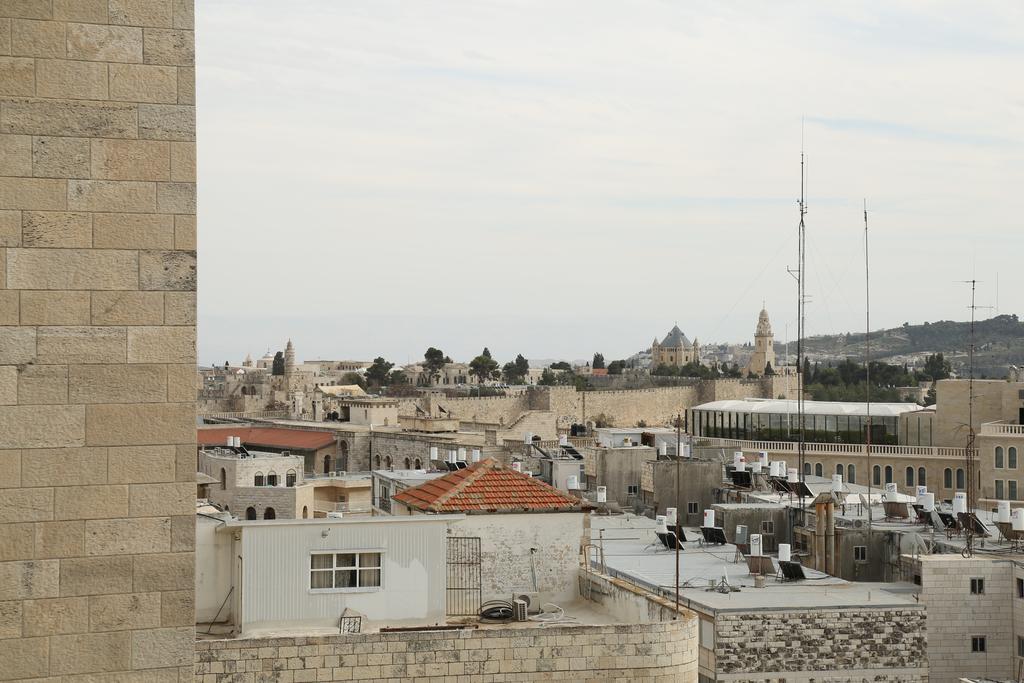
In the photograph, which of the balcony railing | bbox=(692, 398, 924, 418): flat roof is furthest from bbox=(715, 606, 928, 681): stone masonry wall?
bbox=(692, 398, 924, 418): flat roof

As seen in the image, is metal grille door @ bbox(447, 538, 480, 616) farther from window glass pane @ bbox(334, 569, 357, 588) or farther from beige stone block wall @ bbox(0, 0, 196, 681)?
beige stone block wall @ bbox(0, 0, 196, 681)

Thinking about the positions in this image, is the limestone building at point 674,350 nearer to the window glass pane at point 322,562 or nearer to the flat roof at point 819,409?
the flat roof at point 819,409

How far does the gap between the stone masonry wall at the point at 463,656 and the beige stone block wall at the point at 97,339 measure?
14.8 feet

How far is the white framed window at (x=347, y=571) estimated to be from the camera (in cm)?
946

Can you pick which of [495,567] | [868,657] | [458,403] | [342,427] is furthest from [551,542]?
[458,403]

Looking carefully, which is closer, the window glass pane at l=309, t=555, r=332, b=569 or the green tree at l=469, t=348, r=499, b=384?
the window glass pane at l=309, t=555, r=332, b=569

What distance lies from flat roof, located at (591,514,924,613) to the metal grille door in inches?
102

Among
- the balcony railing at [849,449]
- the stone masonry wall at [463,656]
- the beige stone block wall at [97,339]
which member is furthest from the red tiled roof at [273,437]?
the beige stone block wall at [97,339]

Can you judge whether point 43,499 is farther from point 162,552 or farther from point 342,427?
point 342,427

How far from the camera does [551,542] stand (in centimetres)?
1132

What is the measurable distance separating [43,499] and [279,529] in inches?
226

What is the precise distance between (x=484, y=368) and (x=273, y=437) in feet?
193

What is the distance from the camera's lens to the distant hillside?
131500 mm

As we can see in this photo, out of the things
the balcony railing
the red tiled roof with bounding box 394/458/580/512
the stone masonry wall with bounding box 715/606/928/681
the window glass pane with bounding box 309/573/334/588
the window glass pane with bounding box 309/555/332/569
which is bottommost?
the stone masonry wall with bounding box 715/606/928/681
